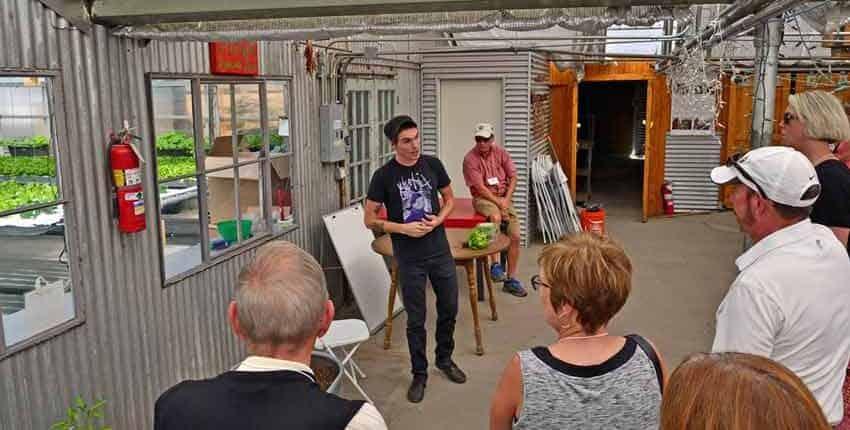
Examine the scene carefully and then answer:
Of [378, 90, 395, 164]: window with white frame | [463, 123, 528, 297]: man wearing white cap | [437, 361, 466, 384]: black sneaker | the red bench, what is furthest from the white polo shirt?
[378, 90, 395, 164]: window with white frame

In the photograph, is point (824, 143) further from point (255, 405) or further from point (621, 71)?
point (621, 71)

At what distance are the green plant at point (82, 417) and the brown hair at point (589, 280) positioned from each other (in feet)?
7.66

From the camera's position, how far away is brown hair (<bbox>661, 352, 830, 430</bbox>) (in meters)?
1.02

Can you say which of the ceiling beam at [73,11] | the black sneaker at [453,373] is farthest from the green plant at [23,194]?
the black sneaker at [453,373]

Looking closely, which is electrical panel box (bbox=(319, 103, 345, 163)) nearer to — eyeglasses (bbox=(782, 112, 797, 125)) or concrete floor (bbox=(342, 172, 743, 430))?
concrete floor (bbox=(342, 172, 743, 430))

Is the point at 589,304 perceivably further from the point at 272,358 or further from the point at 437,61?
the point at 437,61

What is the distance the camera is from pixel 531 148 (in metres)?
8.91

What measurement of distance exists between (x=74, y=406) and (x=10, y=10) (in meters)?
1.76

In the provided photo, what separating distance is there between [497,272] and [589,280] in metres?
5.47

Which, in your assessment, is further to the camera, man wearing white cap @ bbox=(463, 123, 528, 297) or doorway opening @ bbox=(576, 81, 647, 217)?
doorway opening @ bbox=(576, 81, 647, 217)

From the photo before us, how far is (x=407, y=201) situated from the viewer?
452cm

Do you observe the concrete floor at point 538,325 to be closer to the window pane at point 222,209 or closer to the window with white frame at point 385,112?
the window pane at point 222,209

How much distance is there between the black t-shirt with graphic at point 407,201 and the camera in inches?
176

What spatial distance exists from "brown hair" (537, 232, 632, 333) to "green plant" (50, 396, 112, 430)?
91.9 inches
